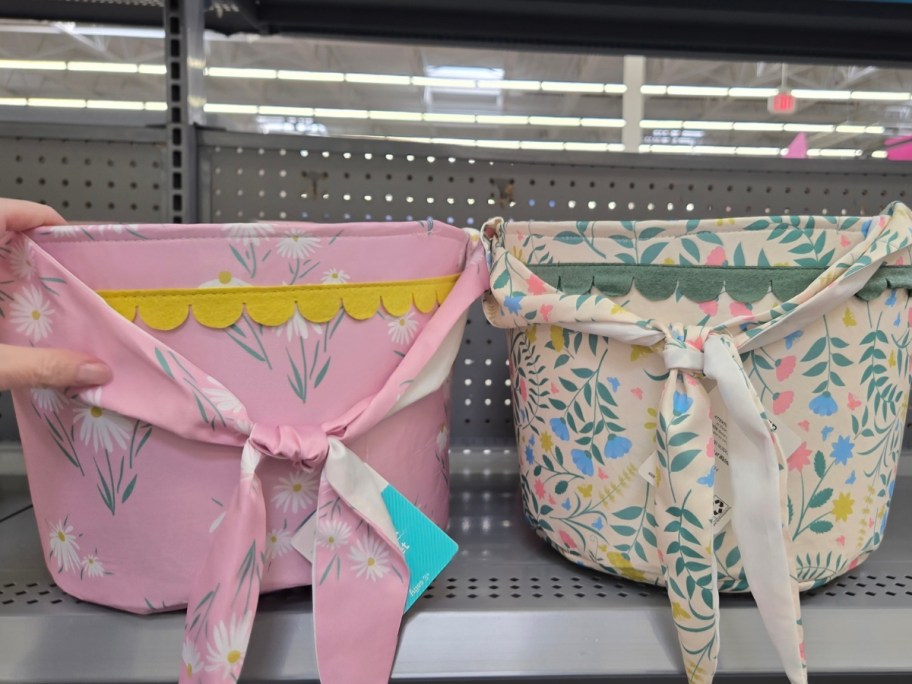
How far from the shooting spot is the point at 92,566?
46cm

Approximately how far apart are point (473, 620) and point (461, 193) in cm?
49

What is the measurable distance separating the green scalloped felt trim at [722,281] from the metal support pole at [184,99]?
49cm

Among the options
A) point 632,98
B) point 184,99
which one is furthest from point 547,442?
point 632,98

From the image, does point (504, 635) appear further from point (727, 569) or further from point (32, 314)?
point (32, 314)

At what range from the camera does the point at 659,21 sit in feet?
2.52

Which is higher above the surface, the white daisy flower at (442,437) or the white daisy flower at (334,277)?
the white daisy flower at (334,277)

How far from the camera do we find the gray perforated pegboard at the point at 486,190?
2.45ft

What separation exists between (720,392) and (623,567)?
0.16 meters

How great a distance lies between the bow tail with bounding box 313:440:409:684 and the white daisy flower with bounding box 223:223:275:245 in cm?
14

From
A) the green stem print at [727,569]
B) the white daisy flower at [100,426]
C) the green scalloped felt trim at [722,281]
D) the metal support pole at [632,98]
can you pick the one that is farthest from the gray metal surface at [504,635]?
the metal support pole at [632,98]

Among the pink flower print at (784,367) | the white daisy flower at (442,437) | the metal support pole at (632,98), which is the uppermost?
the metal support pole at (632,98)

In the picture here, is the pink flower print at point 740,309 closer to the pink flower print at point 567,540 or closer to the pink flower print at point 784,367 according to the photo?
the pink flower print at point 784,367

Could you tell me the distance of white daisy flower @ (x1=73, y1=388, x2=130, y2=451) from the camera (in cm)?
43

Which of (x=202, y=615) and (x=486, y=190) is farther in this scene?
(x=486, y=190)
